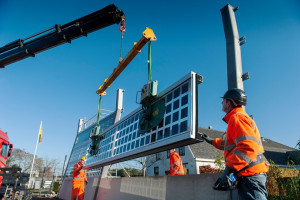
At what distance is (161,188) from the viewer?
5234 mm

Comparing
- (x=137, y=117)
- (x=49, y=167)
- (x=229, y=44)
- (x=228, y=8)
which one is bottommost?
(x=49, y=167)

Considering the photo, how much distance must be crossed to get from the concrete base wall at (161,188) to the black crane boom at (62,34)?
7252mm

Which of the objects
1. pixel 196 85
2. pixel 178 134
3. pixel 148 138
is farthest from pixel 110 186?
pixel 196 85

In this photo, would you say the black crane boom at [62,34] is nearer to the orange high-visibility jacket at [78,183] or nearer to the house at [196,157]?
the orange high-visibility jacket at [78,183]

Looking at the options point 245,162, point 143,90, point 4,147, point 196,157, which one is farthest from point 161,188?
point 196,157

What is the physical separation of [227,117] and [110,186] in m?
7.37

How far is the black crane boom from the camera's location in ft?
33.2

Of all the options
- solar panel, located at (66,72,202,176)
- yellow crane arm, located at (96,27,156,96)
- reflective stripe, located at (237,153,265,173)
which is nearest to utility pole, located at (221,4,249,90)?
solar panel, located at (66,72,202,176)

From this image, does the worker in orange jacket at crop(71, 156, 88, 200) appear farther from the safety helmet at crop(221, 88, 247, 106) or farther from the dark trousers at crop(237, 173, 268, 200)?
the dark trousers at crop(237, 173, 268, 200)

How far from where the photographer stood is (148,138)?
5449 millimetres

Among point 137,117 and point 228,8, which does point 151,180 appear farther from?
point 228,8

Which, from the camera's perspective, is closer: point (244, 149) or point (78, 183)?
point (244, 149)

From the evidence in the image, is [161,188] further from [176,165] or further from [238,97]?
[238,97]

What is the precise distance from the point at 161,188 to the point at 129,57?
279 inches
